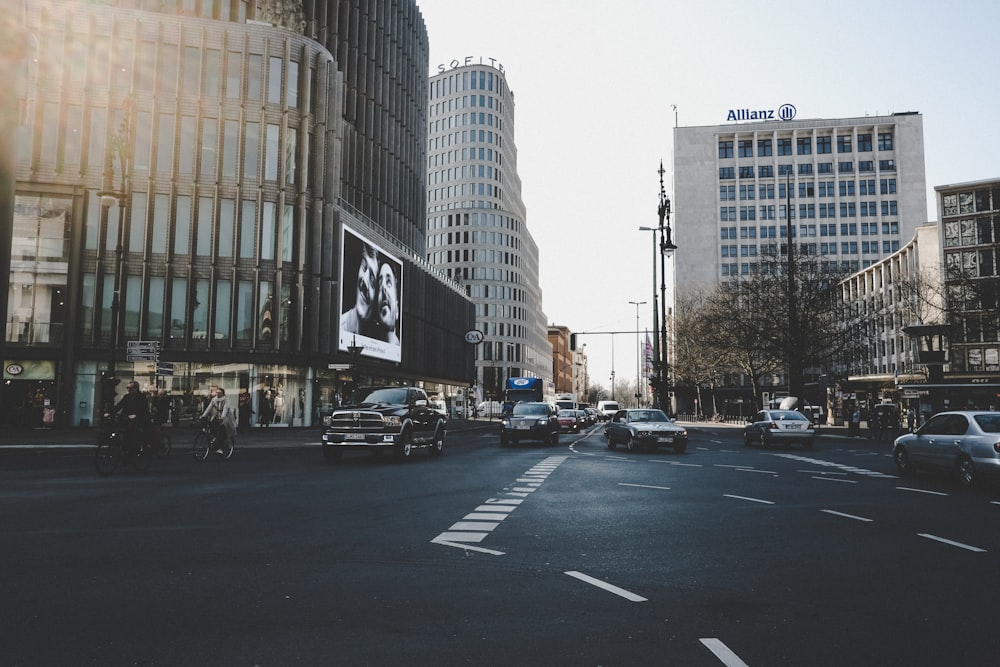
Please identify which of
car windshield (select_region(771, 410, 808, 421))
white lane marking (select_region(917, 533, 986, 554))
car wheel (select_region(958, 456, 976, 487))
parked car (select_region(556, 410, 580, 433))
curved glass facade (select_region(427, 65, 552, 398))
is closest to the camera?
white lane marking (select_region(917, 533, 986, 554))

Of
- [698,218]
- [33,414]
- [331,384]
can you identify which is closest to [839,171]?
[698,218]

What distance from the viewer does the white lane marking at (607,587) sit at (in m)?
5.64

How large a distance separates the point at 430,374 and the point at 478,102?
68874mm

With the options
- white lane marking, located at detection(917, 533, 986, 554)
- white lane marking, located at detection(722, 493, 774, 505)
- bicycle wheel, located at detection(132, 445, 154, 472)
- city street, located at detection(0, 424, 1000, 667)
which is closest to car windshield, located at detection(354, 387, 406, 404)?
bicycle wheel, located at detection(132, 445, 154, 472)

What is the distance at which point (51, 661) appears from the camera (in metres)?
4.14

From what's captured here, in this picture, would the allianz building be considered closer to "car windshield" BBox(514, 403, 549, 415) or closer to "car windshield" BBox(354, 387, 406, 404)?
"car windshield" BBox(514, 403, 549, 415)

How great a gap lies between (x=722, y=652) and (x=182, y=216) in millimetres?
41521

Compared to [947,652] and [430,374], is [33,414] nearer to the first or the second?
[430,374]

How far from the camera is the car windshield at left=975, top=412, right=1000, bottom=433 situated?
1409 cm

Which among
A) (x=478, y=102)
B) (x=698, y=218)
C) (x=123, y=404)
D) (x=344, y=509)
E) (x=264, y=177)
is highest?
(x=478, y=102)

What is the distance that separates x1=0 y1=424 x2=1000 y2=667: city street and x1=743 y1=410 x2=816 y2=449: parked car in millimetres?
14901

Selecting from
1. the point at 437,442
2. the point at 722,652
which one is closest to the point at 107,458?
the point at 437,442

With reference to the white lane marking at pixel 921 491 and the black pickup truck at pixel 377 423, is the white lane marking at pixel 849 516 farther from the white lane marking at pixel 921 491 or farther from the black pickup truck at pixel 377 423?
the black pickup truck at pixel 377 423

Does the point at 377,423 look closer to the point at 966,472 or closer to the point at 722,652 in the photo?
the point at 966,472
